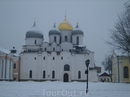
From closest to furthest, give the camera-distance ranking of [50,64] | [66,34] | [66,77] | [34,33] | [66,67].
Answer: [66,77]
[50,64]
[66,67]
[34,33]
[66,34]

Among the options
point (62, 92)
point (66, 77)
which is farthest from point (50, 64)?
point (62, 92)

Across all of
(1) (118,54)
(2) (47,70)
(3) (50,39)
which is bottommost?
(2) (47,70)

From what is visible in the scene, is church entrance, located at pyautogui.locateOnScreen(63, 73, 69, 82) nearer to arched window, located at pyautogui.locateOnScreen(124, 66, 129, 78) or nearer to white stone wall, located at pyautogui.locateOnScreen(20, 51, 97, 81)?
white stone wall, located at pyautogui.locateOnScreen(20, 51, 97, 81)

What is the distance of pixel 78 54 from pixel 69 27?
9.07 metres

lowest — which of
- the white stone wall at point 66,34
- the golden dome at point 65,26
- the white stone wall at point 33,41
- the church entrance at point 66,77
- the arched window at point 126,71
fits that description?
the church entrance at point 66,77

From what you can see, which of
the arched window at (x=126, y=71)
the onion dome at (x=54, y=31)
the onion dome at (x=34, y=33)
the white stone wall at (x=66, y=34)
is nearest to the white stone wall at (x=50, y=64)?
the onion dome at (x=34, y=33)

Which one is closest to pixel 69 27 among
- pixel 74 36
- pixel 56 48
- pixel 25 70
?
pixel 74 36

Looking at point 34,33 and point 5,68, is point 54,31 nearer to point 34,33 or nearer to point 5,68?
point 34,33

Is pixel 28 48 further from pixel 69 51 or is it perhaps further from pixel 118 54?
pixel 118 54

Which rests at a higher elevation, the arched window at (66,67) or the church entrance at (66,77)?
the arched window at (66,67)

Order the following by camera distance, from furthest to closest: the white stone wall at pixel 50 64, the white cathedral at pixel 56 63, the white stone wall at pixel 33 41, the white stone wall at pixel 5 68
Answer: the white stone wall at pixel 33 41
the white stone wall at pixel 50 64
the white cathedral at pixel 56 63
the white stone wall at pixel 5 68

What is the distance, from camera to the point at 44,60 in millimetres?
54500

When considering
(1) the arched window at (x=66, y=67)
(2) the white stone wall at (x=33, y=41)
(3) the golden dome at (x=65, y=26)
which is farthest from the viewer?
(3) the golden dome at (x=65, y=26)

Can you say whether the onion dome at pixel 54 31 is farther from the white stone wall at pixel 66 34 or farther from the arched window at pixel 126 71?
the arched window at pixel 126 71
